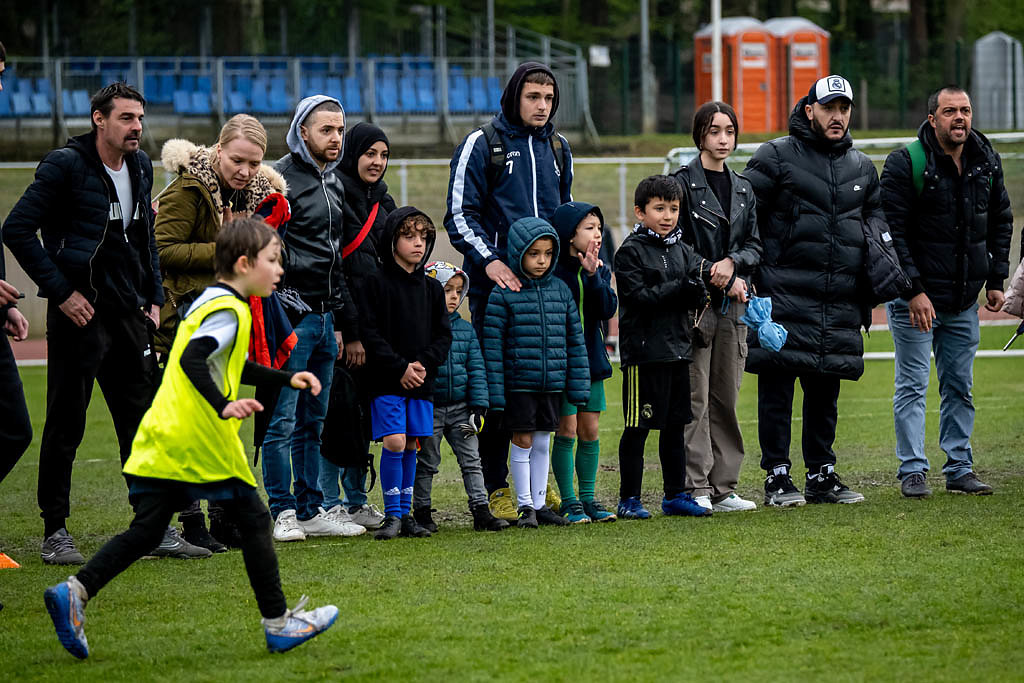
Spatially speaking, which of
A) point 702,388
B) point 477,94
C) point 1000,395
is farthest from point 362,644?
point 477,94

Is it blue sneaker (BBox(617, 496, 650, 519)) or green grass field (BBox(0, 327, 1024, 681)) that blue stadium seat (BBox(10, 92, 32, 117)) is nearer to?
green grass field (BBox(0, 327, 1024, 681))

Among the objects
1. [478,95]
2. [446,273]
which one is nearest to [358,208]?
[446,273]

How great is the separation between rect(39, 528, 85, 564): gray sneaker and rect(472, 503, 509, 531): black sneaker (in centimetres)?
198

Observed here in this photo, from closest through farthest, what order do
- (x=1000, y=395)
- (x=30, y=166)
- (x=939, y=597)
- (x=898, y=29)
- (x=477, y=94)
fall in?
(x=939, y=597) → (x=1000, y=395) → (x=30, y=166) → (x=477, y=94) → (x=898, y=29)

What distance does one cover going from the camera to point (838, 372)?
26.9 feet

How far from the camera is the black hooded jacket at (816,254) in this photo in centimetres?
819

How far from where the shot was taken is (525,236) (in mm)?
7523

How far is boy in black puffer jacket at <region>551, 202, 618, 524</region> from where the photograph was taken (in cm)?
776

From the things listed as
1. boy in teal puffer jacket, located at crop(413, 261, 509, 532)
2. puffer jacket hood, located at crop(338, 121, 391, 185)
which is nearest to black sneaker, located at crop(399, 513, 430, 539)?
boy in teal puffer jacket, located at crop(413, 261, 509, 532)

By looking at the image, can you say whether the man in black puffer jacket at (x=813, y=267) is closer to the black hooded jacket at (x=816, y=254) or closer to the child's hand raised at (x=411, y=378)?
the black hooded jacket at (x=816, y=254)

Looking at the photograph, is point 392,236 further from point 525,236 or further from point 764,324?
point 764,324

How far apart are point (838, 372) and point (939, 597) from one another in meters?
2.62

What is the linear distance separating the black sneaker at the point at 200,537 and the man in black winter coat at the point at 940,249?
3.85m

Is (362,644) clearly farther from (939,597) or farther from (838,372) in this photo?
(838,372)
